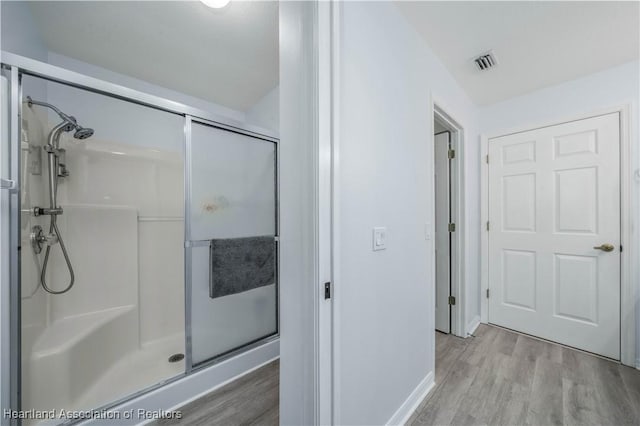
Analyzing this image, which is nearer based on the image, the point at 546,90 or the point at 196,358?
the point at 196,358

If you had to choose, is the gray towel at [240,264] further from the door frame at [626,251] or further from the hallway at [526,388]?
the door frame at [626,251]

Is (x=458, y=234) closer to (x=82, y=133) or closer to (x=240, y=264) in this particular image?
(x=240, y=264)

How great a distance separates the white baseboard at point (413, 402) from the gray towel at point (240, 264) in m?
1.24

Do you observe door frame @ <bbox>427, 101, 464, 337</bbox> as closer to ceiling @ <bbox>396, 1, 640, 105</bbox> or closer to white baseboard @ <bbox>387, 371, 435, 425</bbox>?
ceiling @ <bbox>396, 1, 640, 105</bbox>

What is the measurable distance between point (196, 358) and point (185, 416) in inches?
12.9

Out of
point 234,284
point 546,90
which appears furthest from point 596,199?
point 234,284

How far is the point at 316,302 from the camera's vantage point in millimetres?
897

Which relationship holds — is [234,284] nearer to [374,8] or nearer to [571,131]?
[374,8]

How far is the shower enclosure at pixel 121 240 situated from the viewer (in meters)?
1.28

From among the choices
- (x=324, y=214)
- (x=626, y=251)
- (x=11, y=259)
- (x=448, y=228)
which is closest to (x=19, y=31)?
(x=11, y=259)

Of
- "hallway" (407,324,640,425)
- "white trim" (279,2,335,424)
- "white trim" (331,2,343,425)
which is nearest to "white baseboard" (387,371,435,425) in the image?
"hallway" (407,324,640,425)

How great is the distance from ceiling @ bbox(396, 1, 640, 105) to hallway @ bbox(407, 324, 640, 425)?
2.39 m

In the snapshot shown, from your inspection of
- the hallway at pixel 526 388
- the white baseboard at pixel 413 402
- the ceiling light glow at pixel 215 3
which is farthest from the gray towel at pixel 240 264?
the ceiling light glow at pixel 215 3

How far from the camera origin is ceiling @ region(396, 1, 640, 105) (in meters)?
1.47
